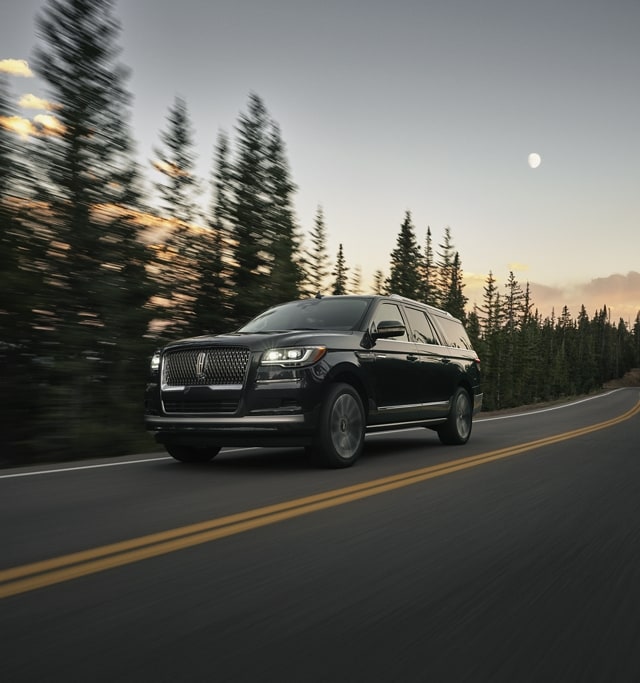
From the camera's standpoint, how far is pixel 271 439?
755 cm

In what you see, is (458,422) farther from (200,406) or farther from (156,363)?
(156,363)

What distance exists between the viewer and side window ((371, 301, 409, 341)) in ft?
30.2

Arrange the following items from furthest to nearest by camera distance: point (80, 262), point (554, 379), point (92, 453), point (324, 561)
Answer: point (554, 379), point (80, 262), point (92, 453), point (324, 561)

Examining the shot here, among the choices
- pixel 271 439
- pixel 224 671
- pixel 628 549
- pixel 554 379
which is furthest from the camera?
pixel 554 379

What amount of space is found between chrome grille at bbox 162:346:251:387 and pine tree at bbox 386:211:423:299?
5674cm

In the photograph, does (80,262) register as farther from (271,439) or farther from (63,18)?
(271,439)

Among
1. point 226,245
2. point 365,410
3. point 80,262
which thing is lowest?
point 365,410

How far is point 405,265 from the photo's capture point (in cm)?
6500

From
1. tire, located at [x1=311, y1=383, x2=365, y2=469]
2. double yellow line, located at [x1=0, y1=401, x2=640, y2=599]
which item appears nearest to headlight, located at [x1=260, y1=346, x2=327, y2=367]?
tire, located at [x1=311, y1=383, x2=365, y2=469]

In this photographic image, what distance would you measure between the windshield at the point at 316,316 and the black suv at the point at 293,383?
14 mm

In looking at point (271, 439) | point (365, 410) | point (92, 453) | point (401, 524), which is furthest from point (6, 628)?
point (92, 453)

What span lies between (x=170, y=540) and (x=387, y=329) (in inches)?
189

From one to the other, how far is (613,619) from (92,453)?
8.73 m

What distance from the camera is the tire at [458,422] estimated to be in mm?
11180
